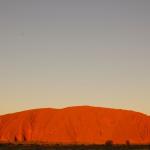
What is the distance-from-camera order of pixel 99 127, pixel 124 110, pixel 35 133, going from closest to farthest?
pixel 35 133, pixel 99 127, pixel 124 110

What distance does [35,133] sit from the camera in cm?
9500

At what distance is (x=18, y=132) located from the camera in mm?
95938

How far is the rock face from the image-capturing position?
312 feet

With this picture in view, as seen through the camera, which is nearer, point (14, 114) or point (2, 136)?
point (2, 136)

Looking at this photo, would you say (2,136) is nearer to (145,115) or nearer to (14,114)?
(14,114)

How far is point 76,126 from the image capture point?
98.7 metres

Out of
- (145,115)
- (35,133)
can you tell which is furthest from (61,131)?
(145,115)

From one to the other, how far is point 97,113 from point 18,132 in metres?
23.5

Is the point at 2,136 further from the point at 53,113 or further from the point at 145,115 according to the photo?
the point at 145,115

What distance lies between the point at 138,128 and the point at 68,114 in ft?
63.6

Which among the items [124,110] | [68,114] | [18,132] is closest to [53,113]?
[68,114]

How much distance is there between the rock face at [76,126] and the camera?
95188 millimetres

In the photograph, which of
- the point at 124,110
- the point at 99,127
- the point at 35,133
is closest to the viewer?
the point at 35,133

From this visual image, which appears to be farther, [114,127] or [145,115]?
[145,115]
